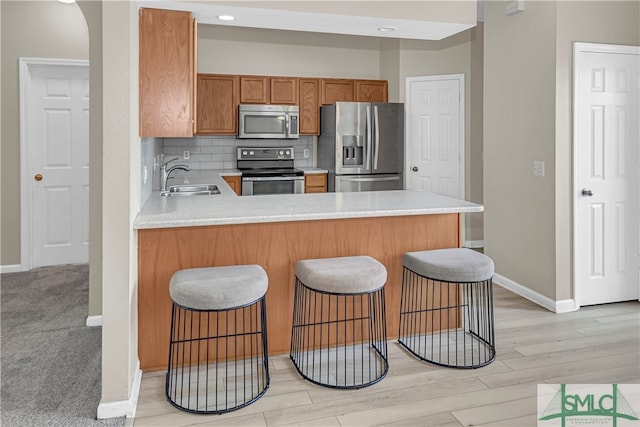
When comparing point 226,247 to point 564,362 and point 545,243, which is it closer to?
point 564,362

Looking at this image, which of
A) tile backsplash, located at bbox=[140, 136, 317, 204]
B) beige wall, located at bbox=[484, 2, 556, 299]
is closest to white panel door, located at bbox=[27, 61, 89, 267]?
tile backsplash, located at bbox=[140, 136, 317, 204]

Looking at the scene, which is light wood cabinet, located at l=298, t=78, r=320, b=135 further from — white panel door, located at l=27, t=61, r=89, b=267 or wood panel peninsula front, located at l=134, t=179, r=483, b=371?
wood panel peninsula front, located at l=134, t=179, r=483, b=371

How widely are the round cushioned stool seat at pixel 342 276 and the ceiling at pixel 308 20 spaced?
1491 millimetres

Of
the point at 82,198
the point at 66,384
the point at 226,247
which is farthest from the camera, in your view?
the point at 82,198

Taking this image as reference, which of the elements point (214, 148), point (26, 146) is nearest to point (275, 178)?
point (214, 148)

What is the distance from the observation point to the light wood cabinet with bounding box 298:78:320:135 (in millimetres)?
5965

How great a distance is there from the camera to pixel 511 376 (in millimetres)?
2568

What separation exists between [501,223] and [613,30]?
5.50 ft

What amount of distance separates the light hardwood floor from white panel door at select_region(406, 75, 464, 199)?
277 centimetres

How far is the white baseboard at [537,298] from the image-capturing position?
11.8 ft

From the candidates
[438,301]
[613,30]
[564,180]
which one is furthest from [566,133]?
[438,301]

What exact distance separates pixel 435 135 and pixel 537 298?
2.58m

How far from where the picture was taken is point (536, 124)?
3721mm

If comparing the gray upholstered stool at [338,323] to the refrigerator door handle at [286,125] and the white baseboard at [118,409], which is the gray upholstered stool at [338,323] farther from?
the refrigerator door handle at [286,125]
